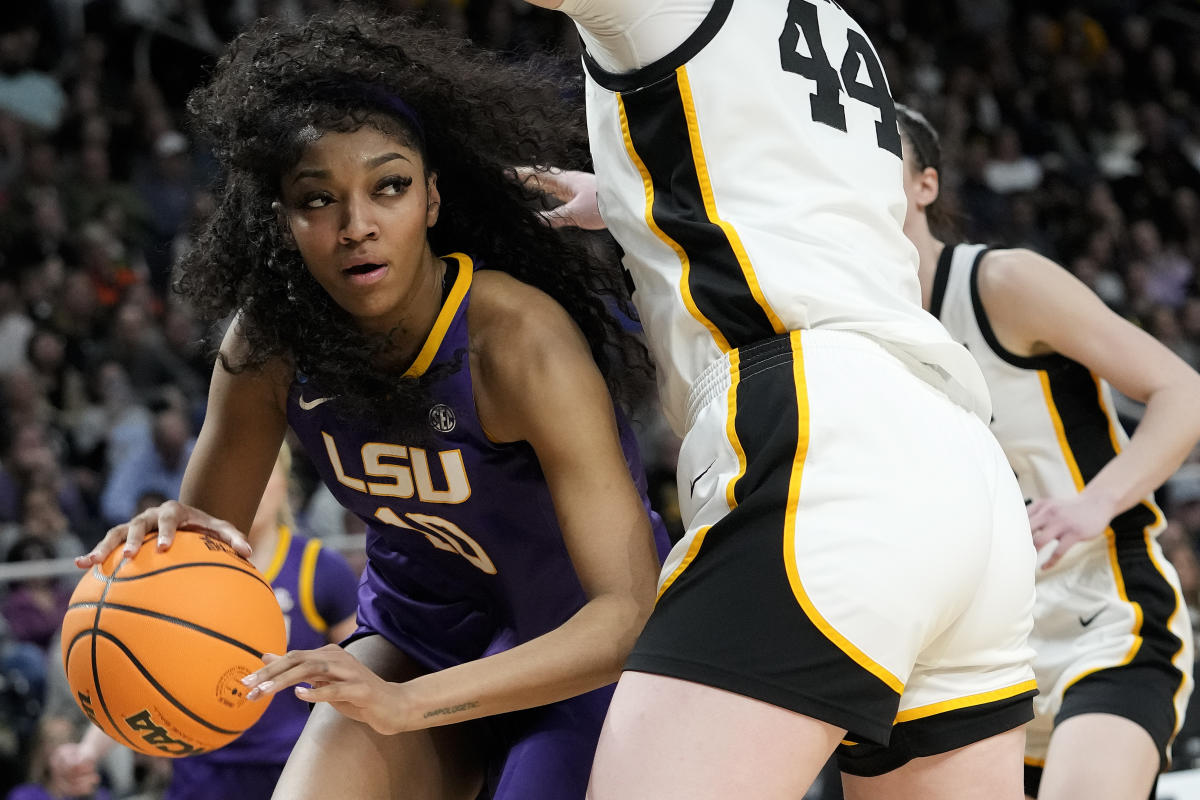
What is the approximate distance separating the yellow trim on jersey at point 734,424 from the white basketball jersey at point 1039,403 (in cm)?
132

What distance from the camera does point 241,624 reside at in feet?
7.48

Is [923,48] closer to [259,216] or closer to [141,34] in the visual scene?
[141,34]

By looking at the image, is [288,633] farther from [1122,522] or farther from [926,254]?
[1122,522]

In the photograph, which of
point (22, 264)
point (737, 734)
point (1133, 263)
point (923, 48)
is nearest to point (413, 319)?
point (737, 734)

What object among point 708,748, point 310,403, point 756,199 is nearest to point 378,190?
point 310,403

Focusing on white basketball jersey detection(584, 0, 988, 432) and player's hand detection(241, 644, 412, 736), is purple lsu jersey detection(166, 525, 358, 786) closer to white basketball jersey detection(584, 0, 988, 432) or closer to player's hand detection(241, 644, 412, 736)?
player's hand detection(241, 644, 412, 736)

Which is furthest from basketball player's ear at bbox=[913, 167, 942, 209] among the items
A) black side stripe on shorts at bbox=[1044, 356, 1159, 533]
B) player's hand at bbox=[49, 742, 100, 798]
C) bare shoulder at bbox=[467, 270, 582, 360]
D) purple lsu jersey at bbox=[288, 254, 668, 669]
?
player's hand at bbox=[49, 742, 100, 798]

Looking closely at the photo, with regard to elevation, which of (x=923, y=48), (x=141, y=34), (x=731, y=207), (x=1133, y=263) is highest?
(x=141, y=34)

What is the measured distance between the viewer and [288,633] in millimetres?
4148

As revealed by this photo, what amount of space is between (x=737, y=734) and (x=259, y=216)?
4.14 ft

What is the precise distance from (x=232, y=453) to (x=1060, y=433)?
5.88 ft

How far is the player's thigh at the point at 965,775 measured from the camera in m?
1.97

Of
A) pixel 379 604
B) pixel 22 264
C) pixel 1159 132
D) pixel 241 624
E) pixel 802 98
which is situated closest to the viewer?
pixel 802 98

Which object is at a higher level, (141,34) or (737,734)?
(141,34)
